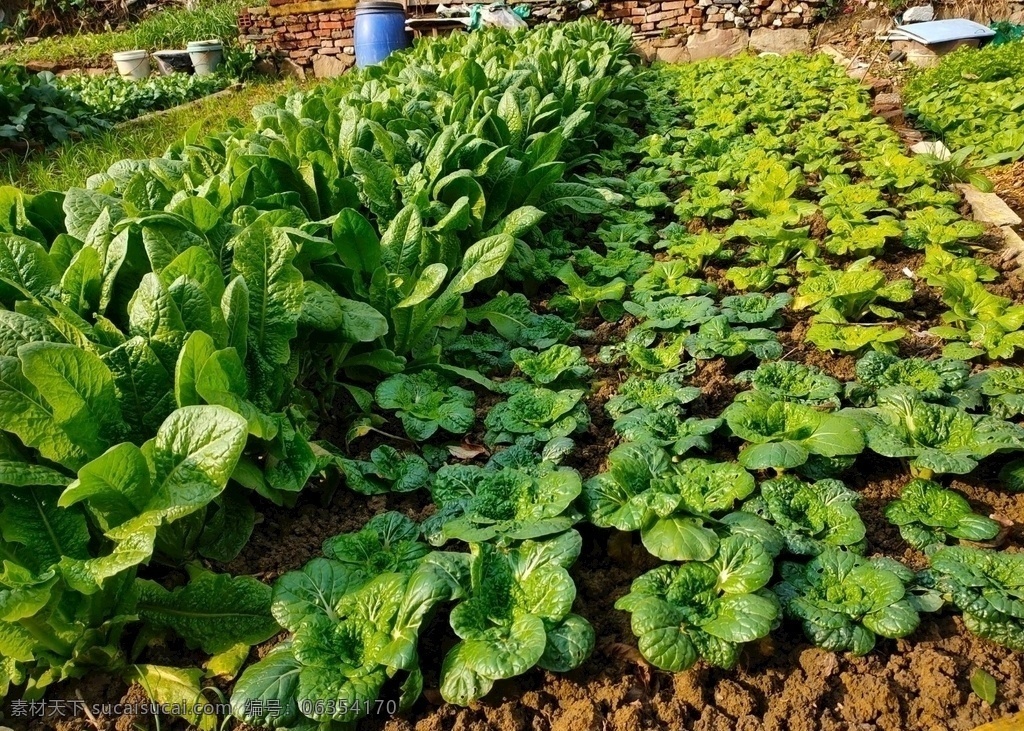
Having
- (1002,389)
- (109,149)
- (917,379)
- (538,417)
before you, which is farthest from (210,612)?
(109,149)

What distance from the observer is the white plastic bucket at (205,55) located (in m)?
10.6

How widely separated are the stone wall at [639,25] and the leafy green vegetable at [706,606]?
9673 millimetres

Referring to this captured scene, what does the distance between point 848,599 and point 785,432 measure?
1.74 feet

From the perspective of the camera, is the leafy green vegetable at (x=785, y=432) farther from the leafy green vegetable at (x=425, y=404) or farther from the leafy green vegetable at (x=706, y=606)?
the leafy green vegetable at (x=425, y=404)

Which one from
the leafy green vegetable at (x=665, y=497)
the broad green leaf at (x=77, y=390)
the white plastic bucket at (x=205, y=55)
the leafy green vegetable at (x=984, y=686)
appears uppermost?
the broad green leaf at (x=77, y=390)

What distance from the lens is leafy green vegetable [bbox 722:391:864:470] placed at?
69.9 inches

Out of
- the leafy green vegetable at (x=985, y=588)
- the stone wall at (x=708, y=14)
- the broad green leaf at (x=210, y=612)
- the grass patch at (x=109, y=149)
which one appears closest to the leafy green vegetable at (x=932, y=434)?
the leafy green vegetable at (x=985, y=588)

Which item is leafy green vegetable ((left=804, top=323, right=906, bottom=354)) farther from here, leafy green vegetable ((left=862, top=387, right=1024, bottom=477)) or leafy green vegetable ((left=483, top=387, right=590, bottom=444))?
leafy green vegetable ((left=483, top=387, right=590, bottom=444))

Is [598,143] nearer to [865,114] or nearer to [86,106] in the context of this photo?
[865,114]

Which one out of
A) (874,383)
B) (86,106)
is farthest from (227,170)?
(86,106)

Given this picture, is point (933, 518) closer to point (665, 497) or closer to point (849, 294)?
point (665, 497)

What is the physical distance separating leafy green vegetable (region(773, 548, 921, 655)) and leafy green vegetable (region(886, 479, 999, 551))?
0.17 metres

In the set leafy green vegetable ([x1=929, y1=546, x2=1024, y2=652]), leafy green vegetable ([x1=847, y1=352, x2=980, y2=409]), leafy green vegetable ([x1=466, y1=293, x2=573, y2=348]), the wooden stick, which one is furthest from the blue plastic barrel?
leafy green vegetable ([x1=929, y1=546, x2=1024, y2=652])

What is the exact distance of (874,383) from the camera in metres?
2.16
